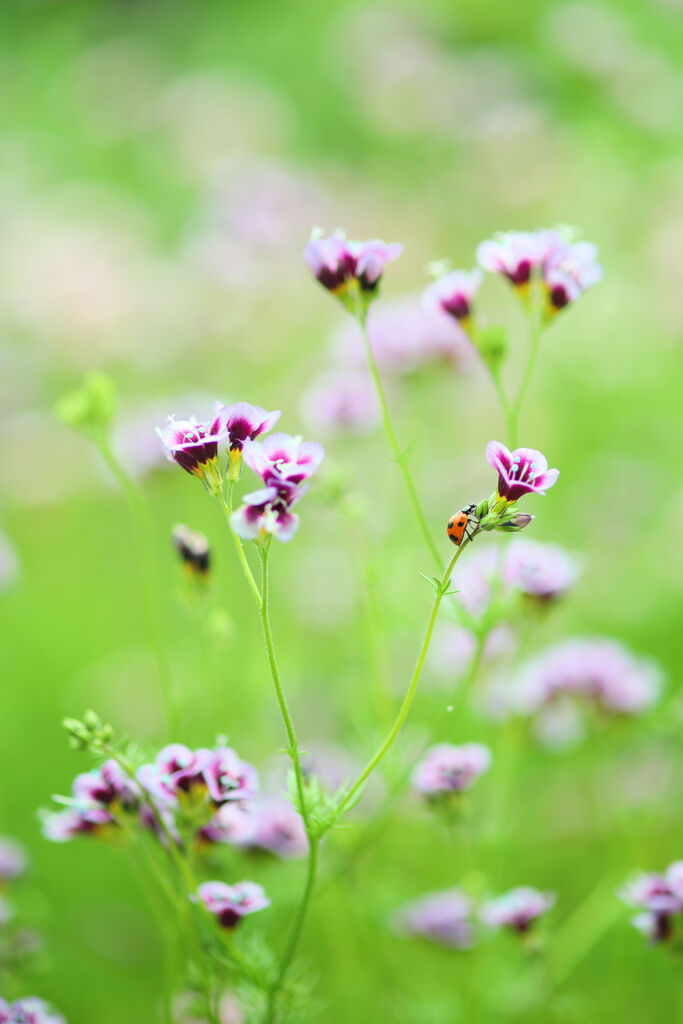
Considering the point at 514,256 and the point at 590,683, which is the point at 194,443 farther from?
the point at 590,683

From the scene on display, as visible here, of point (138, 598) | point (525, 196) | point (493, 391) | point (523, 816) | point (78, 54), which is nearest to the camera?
point (523, 816)

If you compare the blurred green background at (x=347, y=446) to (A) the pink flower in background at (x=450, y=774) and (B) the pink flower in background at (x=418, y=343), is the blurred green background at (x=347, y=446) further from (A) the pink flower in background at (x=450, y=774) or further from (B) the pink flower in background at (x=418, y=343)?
(A) the pink flower in background at (x=450, y=774)

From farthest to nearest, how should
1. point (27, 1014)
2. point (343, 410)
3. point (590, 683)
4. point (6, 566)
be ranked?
point (343, 410), point (6, 566), point (590, 683), point (27, 1014)

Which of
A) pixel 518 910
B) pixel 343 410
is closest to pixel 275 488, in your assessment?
pixel 518 910

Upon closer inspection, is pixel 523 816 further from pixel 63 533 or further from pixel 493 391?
pixel 63 533

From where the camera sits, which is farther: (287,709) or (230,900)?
(287,709)

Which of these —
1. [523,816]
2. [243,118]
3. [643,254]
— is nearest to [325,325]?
[643,254]
